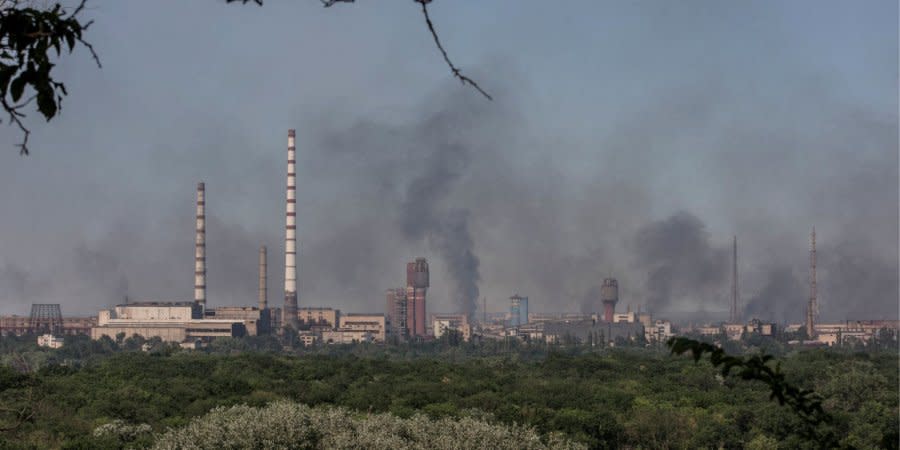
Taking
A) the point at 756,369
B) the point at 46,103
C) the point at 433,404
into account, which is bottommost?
the point at 433,404

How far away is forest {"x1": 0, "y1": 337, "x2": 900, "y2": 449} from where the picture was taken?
6125cm

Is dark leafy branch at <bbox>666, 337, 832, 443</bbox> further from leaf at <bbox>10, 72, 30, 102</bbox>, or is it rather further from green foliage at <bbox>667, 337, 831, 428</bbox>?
leaf at <bbox>10, 72, 30, 102</bbox>

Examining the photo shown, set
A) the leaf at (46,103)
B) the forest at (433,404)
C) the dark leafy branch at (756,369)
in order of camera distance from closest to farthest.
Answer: the leaf at (46,103)
the dark leafy branch at (756,369)
the forest at (433,404)

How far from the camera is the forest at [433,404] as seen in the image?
61250 millimetres

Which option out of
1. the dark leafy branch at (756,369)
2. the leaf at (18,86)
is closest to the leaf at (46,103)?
the leaf at (18,86)

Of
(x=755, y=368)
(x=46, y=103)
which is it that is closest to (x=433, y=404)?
(x=755, y=368)

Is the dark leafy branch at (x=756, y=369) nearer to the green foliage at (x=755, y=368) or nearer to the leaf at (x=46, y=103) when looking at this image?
the green foliage at (x=755, y=368)

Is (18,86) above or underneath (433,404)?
above

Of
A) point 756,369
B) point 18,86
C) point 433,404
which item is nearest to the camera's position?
point 18,86

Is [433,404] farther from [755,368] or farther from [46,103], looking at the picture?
[46,103]

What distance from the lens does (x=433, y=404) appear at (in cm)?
10056

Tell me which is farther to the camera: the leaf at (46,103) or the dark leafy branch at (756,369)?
the dark leafy branch at (756,369)

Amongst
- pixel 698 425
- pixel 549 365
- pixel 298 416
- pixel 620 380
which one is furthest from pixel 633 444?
pixel 549 365

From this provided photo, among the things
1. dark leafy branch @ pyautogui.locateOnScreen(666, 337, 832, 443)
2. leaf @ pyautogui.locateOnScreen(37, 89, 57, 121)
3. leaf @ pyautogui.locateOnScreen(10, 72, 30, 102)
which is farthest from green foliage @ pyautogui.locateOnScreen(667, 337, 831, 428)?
leaf @ pyautogui.locateOnScreen(10, 72, 30, 102)
